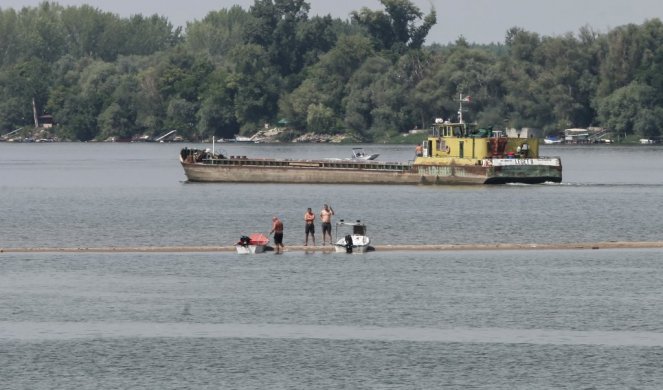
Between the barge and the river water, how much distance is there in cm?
3191

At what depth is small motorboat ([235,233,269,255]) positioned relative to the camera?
93438mm

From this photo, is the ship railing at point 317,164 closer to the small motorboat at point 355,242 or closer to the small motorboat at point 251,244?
the small motorboat at point 355,242

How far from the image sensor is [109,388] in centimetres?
5653

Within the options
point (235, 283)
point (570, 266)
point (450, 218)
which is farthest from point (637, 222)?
point (235, 283)

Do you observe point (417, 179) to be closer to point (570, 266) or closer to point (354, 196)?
point (354, 196)

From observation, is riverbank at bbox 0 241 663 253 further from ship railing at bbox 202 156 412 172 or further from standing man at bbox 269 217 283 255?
ship railing at bbox 202 156 412 172

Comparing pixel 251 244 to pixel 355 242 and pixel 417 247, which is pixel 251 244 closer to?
pixel 355 242

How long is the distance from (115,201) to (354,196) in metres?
25.2

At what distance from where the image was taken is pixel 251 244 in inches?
3688

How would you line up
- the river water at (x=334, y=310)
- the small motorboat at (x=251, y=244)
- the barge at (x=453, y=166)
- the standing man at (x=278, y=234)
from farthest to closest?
1. the barge at (x=453, y=166)
2. the small motorboat at (x=251, y=244)
3. the standing man at (x=278, y=234)
4. the river water at (x=334, y=310)

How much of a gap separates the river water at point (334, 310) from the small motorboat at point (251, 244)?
0.58 m

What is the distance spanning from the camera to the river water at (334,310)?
59.2 m

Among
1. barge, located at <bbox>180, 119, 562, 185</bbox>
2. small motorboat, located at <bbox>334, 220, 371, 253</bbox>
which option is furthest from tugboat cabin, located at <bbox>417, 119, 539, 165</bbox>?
small motorboat, located at <bbox>334, 220, 371, 253</bbox>

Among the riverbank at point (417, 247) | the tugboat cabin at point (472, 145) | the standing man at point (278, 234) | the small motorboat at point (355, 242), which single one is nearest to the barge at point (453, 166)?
the tugboat cabin at point (472, 145)
